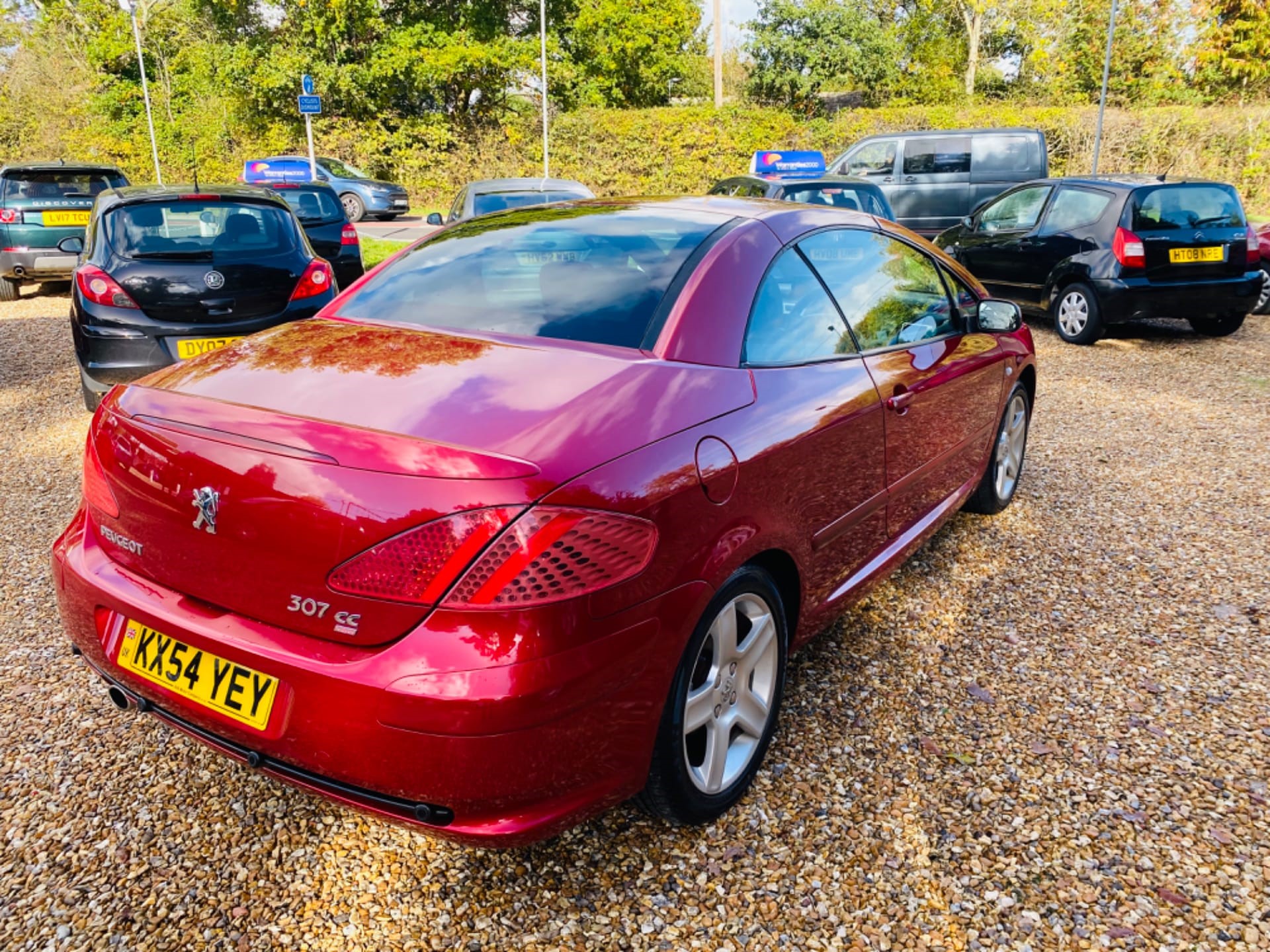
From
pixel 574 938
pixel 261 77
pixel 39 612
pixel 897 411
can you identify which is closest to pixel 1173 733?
pixel 897 411

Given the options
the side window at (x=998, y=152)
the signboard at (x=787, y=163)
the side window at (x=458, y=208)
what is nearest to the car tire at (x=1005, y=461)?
the side window at (x=458, y=208)

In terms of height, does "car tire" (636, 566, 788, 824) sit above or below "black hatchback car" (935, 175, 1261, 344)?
below

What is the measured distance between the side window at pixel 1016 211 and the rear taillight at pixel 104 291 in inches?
325

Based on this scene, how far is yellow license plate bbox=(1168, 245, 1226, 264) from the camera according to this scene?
8.48 m

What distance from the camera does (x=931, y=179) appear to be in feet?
46.4

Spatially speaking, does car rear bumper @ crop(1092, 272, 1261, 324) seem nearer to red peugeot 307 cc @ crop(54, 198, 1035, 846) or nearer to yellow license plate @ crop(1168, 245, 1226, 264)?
yellow license plate @ crop(1168, 245, 1226, 264)

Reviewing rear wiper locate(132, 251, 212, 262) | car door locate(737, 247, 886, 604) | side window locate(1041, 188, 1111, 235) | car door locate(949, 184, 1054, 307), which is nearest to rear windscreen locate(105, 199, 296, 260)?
rear wiper locate(132, 251, 212, 262)

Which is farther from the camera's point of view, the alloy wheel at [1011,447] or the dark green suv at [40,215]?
the dark green suv at [40,215]

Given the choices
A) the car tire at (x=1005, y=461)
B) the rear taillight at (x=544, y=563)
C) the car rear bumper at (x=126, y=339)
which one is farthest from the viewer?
the car rear bumper at (x=126, y=339)

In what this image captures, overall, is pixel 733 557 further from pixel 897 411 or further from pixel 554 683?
pixel 897 411

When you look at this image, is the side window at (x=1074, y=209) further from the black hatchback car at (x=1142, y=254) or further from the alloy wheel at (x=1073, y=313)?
the alloy wheel at (x=1073, y=313)

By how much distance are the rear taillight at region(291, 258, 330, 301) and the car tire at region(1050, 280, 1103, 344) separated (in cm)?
686

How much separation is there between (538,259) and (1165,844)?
237cm

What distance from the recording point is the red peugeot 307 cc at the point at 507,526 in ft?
5.89
